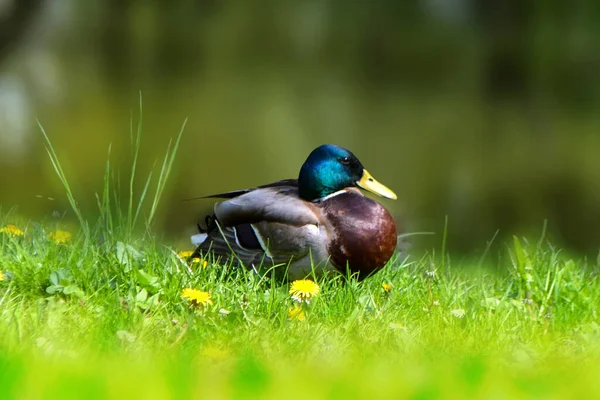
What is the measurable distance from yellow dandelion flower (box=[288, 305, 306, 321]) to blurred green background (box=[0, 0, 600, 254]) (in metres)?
1.27

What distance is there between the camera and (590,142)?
12312 mm

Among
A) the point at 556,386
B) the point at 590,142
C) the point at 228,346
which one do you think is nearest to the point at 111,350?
the point at 228,346

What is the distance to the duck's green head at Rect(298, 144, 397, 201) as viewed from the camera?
11.9 ft

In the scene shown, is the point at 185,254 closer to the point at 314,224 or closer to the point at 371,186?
the point at 314,224

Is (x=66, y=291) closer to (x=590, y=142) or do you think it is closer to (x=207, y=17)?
(x=590, y=142)

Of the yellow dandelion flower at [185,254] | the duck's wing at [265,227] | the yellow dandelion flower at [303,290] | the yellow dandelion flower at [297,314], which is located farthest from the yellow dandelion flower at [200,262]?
the yellow dandelion flower at [297,314]

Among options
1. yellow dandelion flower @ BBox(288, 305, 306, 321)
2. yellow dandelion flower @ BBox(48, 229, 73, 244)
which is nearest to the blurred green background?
yellow dandelion flower @ BBox(48, 229, 73, 244)

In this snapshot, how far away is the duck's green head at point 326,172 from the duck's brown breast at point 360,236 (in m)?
0.11

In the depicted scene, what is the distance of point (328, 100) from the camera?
15.1 meters

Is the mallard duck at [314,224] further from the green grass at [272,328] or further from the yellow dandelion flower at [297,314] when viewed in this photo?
the yellow dandelion flower at [297,314]

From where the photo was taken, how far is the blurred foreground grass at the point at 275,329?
6.31 feet

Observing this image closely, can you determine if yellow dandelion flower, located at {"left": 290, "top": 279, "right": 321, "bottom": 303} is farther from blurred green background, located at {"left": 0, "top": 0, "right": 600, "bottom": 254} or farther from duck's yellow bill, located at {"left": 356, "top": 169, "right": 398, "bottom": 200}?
blurred green background, located at {"left": 0, "top": 0, "right": 600, "bottom": 254}

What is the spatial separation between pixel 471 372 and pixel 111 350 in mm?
953

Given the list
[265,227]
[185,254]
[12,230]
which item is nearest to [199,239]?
[185,254]
